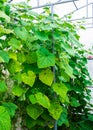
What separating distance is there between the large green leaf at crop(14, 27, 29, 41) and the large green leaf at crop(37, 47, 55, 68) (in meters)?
0.11

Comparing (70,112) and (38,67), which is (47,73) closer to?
(38,67)

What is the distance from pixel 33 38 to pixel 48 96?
1.22 feet

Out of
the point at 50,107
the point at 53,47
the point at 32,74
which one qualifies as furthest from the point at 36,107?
the point at 53,47

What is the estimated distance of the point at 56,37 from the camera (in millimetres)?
1453

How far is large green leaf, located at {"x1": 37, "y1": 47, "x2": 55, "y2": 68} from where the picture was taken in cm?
140

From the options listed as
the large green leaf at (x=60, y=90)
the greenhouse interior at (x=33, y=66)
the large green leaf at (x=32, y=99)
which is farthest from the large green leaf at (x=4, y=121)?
the large green leaf at (x=60, y=90)

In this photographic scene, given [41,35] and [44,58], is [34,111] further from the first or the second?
[41,35]

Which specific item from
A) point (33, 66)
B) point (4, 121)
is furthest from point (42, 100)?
point (4, 121)

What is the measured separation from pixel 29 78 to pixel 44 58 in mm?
141

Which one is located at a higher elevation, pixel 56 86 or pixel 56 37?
pixel 56 37

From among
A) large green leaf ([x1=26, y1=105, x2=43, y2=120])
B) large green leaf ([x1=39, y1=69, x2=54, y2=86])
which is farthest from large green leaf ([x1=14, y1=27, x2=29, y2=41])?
large green leaf ([x1=26, y1=105, x2=43, y2=120])

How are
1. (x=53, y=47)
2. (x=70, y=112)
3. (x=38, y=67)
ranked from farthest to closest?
(x=70, y=112)
(x=53, y=47)
(x=38, y=67)

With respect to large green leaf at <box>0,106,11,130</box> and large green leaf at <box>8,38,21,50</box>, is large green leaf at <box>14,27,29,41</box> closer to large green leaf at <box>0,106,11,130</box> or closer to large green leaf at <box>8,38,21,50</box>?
large green leaf at <box>8,38,21,50</box>

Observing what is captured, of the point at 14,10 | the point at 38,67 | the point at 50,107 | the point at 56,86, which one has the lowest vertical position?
the point at 50,107
